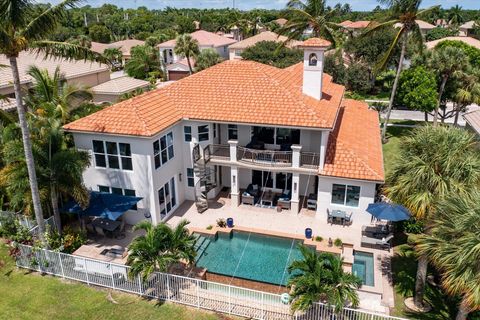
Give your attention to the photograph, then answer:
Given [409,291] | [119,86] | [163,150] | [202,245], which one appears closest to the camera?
[409,291]

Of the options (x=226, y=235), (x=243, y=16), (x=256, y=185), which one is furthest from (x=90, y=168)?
(x=243, y=16)

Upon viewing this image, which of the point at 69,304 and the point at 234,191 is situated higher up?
the point at 234,191

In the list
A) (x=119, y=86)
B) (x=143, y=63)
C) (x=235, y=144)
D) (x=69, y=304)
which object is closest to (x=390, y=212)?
(x=235, y=144)

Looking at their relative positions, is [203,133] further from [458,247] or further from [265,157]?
[458,247]

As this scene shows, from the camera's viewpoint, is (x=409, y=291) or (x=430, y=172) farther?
(x=409, y=291)

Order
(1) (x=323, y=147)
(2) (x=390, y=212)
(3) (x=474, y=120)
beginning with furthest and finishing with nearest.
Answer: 1. (3) (x=474, y=120)
2. (1) (x=323, y=147)
3. (2) (x=390, y=212)

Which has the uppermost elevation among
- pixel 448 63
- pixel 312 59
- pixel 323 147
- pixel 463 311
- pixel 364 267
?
pixel 312 59

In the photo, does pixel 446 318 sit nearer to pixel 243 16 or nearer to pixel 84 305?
pixel 84 305

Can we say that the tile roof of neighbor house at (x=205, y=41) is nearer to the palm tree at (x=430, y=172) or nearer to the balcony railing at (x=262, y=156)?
the balcony railing at (x=262, y=156)
